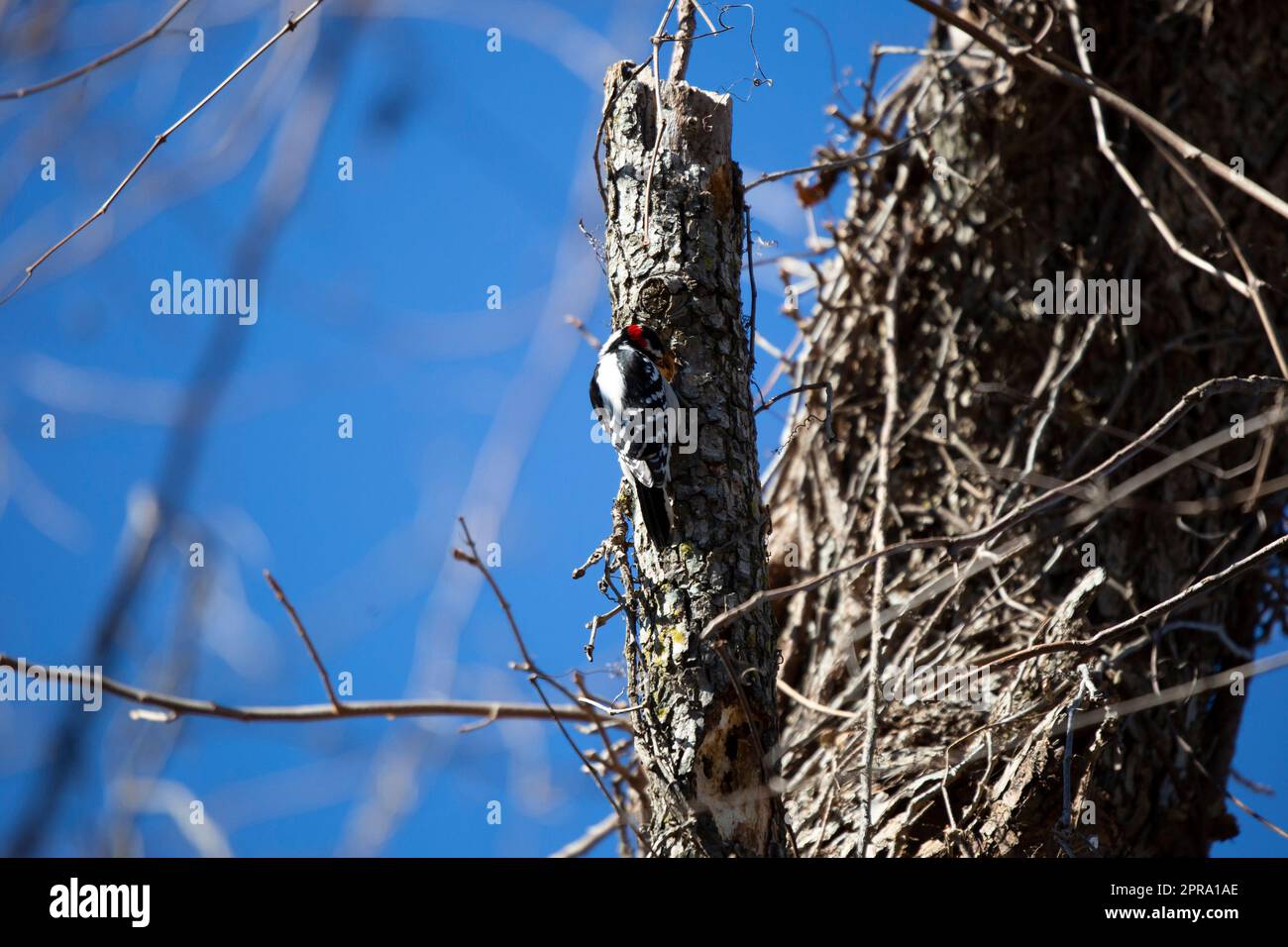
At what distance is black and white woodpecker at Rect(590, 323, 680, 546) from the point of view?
272 cm

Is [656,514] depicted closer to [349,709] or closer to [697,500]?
[697,500]

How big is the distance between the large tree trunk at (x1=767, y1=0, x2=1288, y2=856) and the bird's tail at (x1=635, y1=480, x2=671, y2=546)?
1.05 m

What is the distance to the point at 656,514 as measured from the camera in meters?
2.71

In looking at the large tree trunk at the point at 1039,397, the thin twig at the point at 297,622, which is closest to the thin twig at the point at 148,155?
the thin twig at the point at 297,622

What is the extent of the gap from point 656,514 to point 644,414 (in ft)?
0.87

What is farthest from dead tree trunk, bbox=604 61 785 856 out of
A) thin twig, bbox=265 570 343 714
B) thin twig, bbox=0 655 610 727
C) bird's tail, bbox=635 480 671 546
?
thin twig, bbox=265 570 343 714

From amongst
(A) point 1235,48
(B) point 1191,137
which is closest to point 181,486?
(B) point 1191,137

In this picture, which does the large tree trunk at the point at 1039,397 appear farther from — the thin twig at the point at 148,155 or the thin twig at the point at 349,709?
the thin twig at the point at 148,155

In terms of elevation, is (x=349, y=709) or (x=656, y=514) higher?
(x=656, y=514)

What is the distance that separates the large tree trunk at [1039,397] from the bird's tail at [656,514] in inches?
41.3

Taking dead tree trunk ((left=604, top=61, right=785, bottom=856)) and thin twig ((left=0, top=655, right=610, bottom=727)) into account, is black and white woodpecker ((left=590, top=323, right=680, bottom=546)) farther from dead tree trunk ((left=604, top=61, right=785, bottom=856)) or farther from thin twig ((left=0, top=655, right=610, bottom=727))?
thin twig ((left=0, top=655, right=610, bottom=727))

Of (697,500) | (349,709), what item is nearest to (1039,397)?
(697,500)

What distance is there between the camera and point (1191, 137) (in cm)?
422

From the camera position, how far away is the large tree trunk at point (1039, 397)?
362 cm
